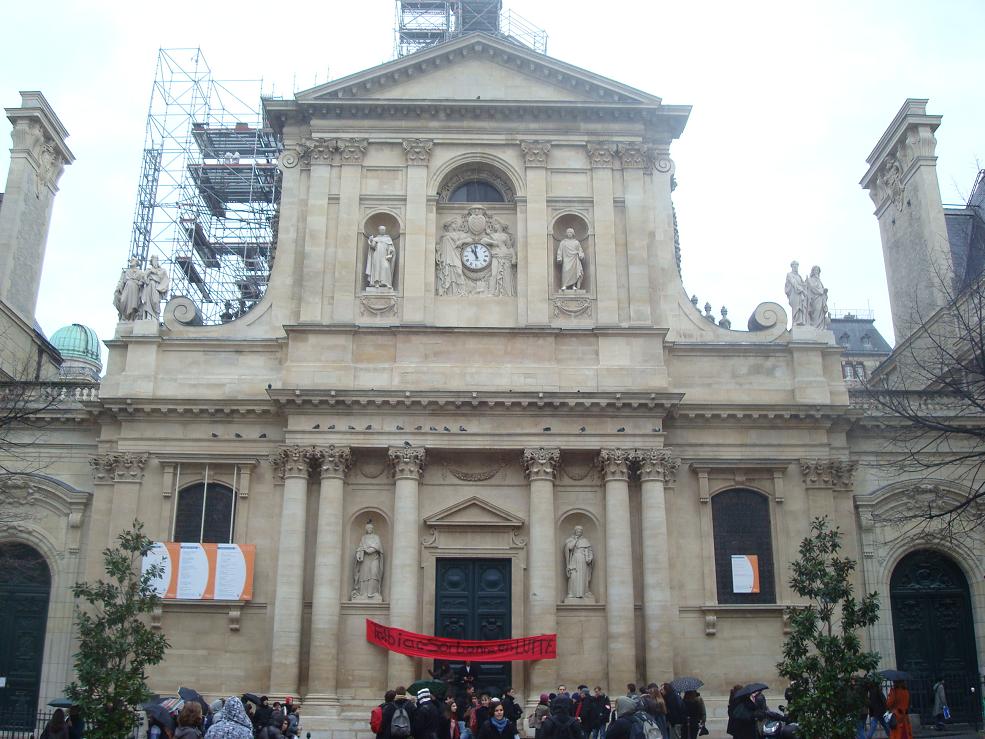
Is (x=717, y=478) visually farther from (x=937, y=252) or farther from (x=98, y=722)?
(x=98, y=722)

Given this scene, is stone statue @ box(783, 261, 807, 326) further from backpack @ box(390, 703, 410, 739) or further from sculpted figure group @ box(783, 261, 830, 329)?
backpack @ box(390, 703, 410, 739)

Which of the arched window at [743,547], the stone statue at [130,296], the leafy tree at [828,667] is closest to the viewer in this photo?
the leafy tree at [828,667]

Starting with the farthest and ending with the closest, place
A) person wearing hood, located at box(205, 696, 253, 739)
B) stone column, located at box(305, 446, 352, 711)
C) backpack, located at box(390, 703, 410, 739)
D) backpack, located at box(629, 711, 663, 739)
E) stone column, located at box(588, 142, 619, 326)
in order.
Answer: stone column, located at box(588, 142, 619, 326), stone column, located at box(305, 446, 352, 711), backpack, located at box(390, 703, 410, 739), backpack, located at box(629, 711, 663, 739), person wearing hood, located at box(205, 696, 253, 739)

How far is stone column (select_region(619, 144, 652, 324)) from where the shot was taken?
29.6m

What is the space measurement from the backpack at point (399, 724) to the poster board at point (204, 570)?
14.2m

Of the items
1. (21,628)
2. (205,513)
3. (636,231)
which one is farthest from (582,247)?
(21,628)

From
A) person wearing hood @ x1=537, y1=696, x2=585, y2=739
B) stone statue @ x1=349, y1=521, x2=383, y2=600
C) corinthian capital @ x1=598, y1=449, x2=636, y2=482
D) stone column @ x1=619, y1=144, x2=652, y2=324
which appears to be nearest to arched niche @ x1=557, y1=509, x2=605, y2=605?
corinthian capital @ x1=598, y1=449, x2=636, y2=482

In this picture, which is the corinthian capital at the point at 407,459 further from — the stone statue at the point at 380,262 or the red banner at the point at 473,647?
the stone statue at the point at 380,262

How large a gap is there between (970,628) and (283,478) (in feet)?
64.8

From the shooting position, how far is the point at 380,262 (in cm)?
2991

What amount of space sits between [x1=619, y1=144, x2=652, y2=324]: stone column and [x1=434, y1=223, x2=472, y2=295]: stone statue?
4.80 meters

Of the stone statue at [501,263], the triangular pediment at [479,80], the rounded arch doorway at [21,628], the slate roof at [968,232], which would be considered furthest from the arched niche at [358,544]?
the slate roof at [968,232]

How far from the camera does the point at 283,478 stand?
2822 cm

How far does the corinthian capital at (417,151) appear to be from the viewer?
3100cm
